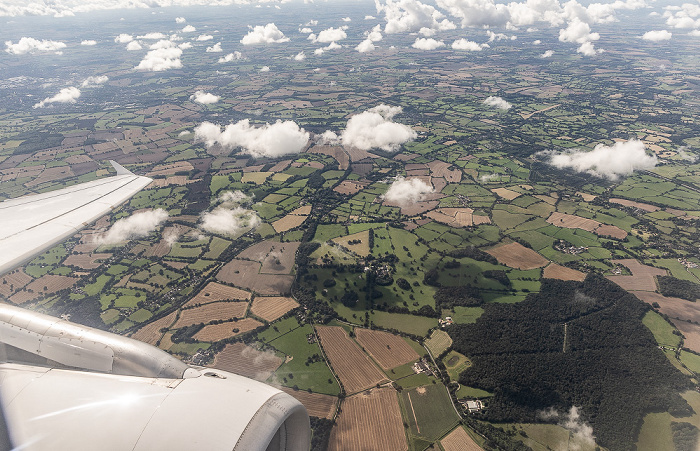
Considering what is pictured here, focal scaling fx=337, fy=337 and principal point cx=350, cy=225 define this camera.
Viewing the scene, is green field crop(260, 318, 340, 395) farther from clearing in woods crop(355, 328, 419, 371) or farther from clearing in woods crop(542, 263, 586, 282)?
clearing in woods crop(542, 263, 586, 282)

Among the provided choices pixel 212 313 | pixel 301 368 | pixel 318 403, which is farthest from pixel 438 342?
pixel 212 313

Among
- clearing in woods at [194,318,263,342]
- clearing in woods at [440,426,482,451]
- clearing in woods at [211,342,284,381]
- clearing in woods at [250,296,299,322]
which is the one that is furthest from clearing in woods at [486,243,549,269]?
clearing in woods at [194,318,263,342]

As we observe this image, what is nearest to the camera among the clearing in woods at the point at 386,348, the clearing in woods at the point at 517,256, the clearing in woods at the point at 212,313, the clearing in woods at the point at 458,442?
the clearing in woods at the point at 458,442

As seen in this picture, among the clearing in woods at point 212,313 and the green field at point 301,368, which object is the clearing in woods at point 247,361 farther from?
the clearing in woods at point 212,313

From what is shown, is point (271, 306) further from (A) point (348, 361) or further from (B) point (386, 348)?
(B) point (386, 348)

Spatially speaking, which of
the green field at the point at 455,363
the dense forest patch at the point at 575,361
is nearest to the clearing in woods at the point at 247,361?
the green field at the point at 455,363

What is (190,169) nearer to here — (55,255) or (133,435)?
(55,255)

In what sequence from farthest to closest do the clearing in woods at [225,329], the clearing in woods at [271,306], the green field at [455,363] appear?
the clearing in woods at [271,306] < the clearing in woods at [225,329] < the green field at [455,363]
